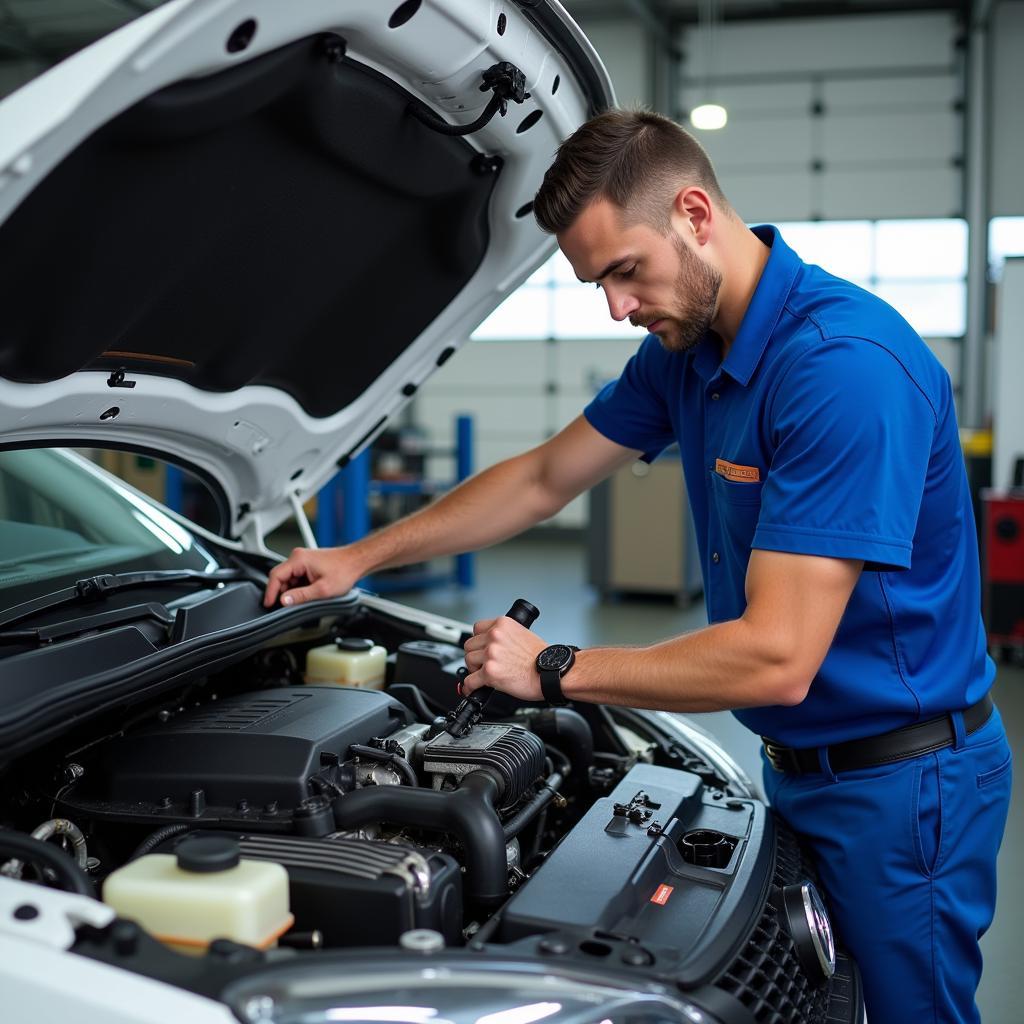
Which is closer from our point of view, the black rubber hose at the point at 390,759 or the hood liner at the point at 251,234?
the hood liner at the point at 251,234

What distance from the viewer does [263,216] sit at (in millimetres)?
1592

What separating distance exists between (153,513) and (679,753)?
3.66 ft

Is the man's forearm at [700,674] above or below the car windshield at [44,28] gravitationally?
below

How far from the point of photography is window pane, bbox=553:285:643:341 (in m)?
11.2

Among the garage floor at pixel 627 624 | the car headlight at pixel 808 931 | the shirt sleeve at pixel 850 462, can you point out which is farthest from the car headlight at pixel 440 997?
the garage floor at pixel 627 624

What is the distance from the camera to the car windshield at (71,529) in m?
1.73

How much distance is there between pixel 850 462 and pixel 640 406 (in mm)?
678

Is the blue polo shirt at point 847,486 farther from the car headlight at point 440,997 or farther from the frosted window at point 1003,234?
the frosted window at point 1003,234

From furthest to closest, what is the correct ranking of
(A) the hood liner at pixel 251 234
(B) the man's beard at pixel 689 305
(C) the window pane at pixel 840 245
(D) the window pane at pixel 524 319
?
(D) the window pane at pixel 524 319 < (C) the window pane at pixel 840 245 < (B) the man's beard at pixel 689 305 < (A) the hood liner at pixel 251 234

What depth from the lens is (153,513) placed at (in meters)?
2.13

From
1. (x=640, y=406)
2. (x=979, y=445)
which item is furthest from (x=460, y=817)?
(x=979, y=445)

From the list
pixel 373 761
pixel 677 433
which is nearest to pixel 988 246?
pixel 677 433

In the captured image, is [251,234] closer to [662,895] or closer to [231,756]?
[231,756]

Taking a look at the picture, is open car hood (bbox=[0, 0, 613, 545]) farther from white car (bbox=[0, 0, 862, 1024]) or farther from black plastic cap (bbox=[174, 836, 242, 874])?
black plastic cap (bbox=[174, 836, 242, 874])
